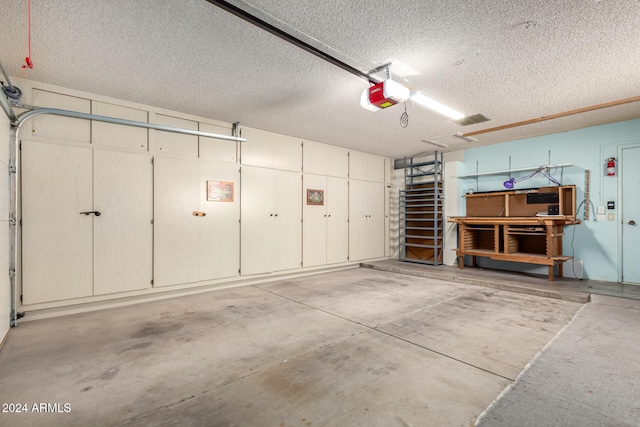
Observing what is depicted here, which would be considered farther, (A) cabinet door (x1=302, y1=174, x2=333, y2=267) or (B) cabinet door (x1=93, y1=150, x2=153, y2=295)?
(A) cabinet door (x1=302, y1=174, x2=333, y2=267)

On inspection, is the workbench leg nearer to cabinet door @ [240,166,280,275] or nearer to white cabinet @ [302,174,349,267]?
white cabinet @ [302,174,349,267]

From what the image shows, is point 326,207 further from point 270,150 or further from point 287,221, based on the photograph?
point 270,150

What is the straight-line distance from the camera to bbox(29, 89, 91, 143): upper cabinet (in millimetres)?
3307

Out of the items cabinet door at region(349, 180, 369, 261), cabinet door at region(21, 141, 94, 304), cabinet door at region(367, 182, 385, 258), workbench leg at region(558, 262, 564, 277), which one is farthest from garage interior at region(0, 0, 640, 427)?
cabinet door at region(367, 182, 385, 258)

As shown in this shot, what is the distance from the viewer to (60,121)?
135 inches

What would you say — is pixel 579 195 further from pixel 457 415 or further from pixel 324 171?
pixel 457 415

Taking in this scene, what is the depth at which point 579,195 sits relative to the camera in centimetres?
507

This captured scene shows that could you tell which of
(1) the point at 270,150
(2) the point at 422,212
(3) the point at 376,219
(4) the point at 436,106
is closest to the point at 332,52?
(4) the point at 436,106

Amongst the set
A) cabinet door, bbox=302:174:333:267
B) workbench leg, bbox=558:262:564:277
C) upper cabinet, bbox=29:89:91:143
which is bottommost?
workbench leg, bbox=558:262:564:277

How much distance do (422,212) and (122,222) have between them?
578 centimetres

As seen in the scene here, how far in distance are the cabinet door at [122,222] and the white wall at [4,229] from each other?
2.57 feet

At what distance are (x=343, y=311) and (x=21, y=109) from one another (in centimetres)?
438

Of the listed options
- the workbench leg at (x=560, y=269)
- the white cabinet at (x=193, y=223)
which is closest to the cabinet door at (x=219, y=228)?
the white cabinet at (x=193, y=223)

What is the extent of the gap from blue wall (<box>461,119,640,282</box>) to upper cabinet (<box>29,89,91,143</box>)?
23.9 ft
